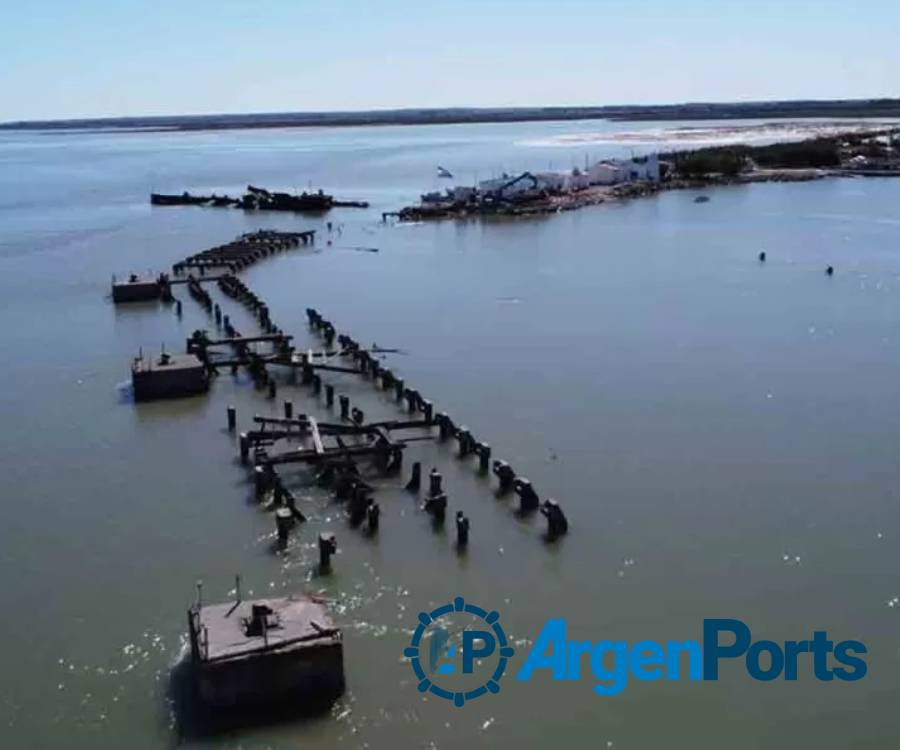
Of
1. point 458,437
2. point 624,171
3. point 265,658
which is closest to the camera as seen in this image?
point 265,658

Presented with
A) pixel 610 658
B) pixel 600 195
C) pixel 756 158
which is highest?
pixel 756 158

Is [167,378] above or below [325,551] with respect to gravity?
above

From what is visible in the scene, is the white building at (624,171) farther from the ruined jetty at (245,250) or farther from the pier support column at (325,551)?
the pier support column at (325,551)

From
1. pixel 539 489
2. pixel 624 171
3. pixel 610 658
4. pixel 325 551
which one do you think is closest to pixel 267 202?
pixel 624 171

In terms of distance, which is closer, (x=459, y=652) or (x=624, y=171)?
(x=459, y=652)

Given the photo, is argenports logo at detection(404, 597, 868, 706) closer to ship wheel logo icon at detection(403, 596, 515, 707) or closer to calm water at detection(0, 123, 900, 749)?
ship wheel logo icon at detection(403, 596, 515, 707)

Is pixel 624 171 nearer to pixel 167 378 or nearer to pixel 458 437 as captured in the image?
pixel 167 378

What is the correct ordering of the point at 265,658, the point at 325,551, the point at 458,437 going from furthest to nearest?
the point at 458,437
the point at 325,551
the point at 265,658

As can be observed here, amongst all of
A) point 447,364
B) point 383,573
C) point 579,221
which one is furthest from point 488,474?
point 579,221
